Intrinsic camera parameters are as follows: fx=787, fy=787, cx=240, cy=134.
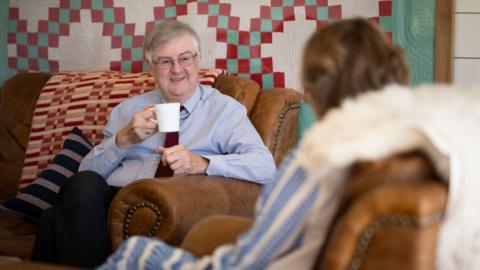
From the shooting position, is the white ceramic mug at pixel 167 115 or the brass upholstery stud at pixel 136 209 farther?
the white ceramic mug at pixel 167 115

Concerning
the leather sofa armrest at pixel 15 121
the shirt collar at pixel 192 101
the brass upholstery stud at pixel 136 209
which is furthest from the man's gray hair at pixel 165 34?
the leather sofa armrest at pixel 15 121

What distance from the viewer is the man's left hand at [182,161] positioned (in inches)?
109

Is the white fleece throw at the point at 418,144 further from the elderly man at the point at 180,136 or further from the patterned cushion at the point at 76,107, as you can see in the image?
the patterned cushion at the point at 76,107

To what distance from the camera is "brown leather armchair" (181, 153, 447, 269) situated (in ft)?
4.46

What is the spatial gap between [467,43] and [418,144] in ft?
6.60

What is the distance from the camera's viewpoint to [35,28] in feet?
13.6

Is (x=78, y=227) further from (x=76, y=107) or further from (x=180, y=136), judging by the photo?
(x=76, y=107)

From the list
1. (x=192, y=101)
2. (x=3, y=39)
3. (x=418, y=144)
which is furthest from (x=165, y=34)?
(x=418, y=144)

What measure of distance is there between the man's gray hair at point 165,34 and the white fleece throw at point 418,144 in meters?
1.62

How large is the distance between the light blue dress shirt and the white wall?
3.05 feet

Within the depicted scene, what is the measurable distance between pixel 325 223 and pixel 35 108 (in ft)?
7.99

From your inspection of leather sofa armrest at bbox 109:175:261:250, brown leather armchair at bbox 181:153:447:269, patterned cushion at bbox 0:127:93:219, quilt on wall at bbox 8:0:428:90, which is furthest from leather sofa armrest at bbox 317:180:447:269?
quilt on wall at bbox 8:0:428:90

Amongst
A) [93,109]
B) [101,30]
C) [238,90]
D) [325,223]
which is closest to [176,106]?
[238,90]

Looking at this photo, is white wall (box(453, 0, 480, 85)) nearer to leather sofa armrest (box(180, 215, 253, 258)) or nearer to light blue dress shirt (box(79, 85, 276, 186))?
light blue dress shirt (box(79, 85, 276, 186))
